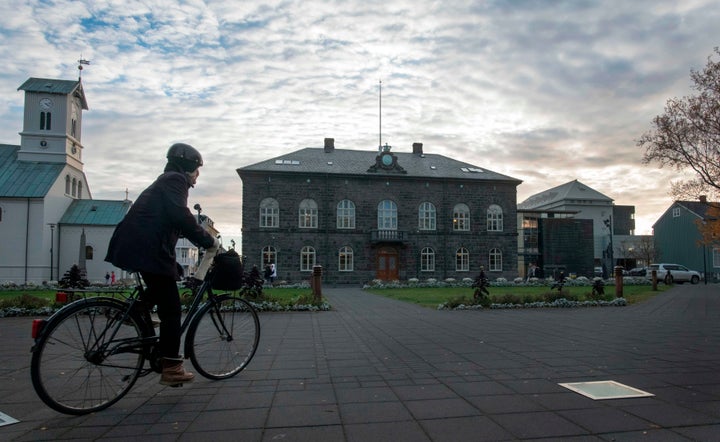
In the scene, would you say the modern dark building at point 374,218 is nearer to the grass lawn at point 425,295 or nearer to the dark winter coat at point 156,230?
the grass lawn at point 425,295

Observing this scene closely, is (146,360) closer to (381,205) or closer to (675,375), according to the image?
(675,375)

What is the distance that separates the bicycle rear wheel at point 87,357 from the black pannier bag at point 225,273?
34.5 inches

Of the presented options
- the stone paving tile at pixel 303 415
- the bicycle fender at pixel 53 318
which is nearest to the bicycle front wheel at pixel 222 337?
the bicycle fender at pixel 53 318

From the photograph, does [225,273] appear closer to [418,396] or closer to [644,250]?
[418,396]

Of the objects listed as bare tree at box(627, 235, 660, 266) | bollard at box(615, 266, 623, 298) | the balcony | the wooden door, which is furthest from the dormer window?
bare tree at box(627, 235, 660, 266)

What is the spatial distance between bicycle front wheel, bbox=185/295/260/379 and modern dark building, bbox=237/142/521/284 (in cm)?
3602

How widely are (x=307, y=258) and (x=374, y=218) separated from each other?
6822 millimetres

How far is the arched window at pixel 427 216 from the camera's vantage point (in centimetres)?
4531

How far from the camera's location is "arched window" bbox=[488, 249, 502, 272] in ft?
151

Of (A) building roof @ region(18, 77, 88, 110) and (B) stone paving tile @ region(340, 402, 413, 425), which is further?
(A) building roof @ region(18, 77, 88, 110)

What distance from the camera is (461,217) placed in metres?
46.1

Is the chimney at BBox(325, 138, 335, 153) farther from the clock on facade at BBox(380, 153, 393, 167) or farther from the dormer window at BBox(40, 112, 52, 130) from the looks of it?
the dormer window at BBox(40, 112, 52, 130)

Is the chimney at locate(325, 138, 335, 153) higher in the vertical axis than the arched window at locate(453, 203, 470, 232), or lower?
higher

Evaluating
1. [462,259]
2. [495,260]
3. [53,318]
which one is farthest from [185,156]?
[495,260]
